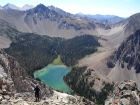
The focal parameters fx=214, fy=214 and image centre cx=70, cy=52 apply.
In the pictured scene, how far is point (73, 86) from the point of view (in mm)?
196625

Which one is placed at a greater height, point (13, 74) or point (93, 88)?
point (13, 74)

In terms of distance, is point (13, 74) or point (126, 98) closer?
point (126, 98)

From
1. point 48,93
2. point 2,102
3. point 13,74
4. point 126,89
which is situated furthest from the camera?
point 48,93

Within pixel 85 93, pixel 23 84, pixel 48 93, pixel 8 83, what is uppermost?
pixel 8 83

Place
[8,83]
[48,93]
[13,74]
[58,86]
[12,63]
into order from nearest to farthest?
1. [8,83]
2. [13,74]
3. [12,63]
4. [48,93]
5. [58,86]

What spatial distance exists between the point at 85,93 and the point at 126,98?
464 ft

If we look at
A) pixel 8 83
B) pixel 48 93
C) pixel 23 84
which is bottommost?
pixel 48 93

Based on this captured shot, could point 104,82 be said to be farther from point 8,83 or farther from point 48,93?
point 8,83

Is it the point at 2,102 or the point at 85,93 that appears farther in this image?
the point at 85,93

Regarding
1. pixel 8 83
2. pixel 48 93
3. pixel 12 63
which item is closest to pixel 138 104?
pixel 8 83

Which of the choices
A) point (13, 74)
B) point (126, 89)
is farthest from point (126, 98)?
point (13, 74)

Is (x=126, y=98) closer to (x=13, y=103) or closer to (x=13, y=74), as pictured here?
(x=13, y=103)

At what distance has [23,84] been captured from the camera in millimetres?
77250

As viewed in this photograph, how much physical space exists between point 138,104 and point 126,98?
3067 millimetres
